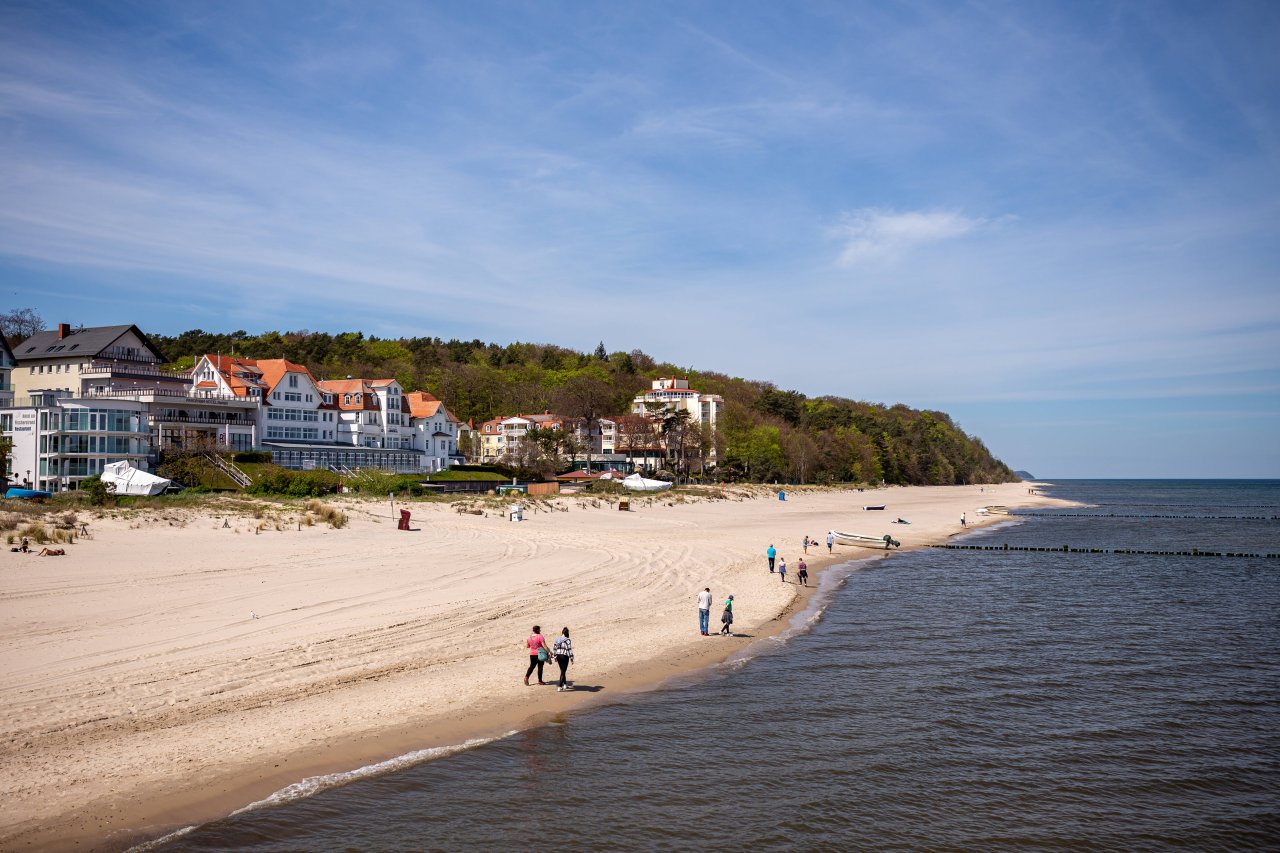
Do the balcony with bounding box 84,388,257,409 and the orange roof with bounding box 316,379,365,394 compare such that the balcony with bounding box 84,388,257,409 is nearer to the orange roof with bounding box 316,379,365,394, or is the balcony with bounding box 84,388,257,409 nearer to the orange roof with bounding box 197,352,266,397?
the orange roof with bounding box 197,352,266,397

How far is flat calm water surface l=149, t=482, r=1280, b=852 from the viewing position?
1174 centimetres

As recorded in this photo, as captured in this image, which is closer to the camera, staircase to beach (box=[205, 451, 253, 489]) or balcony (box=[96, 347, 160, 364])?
staircase to beach (box=[205, 451, 253, 489])

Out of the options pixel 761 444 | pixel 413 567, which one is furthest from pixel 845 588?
pixel 761 444

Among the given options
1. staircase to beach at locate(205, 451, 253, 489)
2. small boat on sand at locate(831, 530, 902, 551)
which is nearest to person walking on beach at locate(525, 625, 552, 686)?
small boat on sand at locate(831, 530, 902, 551)

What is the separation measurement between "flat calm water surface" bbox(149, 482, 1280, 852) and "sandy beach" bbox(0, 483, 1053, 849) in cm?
130

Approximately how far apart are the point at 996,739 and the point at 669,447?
96249mm

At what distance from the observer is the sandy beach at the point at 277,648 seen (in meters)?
12.2

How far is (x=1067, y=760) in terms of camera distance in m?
14.9

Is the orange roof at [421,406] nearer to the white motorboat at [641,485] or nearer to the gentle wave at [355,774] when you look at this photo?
the white motorboat at [641,485]

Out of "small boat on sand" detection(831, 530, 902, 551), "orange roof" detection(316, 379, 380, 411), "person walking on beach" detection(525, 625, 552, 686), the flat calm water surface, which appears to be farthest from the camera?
"orange roof" detection(316, 379, 380, 411)

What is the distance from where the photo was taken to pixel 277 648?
18188mm

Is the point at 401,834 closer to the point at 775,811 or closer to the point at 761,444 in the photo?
the point at 775,811

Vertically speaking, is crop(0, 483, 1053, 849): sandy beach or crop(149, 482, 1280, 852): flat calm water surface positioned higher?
crop(0, 483, 1053, 849): sandy beach

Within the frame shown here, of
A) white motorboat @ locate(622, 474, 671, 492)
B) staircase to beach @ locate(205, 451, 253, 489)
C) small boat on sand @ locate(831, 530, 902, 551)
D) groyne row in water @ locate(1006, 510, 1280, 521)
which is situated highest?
staircase to beach @ locate(205, 451, 253, 489)
